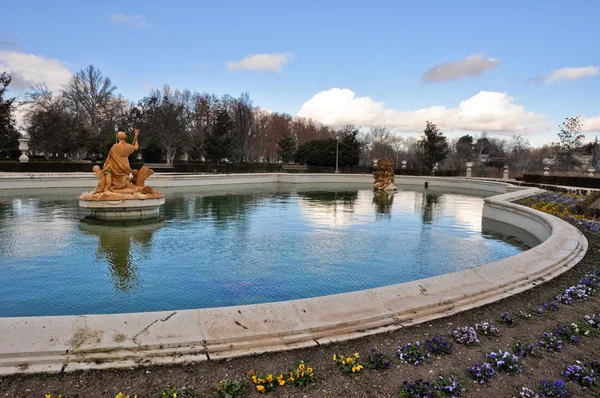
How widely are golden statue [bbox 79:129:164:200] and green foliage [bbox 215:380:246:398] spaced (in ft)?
33.0

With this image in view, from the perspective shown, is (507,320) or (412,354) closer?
(412,354)

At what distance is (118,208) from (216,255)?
569 centimetres

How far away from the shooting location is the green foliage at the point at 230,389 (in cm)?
272

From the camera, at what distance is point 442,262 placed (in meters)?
7.34

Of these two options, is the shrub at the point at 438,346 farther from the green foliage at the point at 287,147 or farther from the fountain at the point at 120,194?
the green foliage at the point at 287,147

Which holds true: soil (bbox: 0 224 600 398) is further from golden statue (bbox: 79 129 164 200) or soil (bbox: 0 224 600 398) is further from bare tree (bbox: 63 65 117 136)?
bare tree (bbox: 63 65 117 136)

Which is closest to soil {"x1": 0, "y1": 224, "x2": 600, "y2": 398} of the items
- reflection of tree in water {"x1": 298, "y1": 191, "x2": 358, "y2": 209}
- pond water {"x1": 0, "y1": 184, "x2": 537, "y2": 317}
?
pond water {"x1": 0, "y1": 184, "x2": 537, "y2": 317}

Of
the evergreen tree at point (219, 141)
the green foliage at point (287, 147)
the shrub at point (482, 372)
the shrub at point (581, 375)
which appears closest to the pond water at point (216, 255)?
the shrub at point (482, 372)

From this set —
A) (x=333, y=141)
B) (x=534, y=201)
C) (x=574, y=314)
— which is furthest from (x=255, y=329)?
(x=333, y=141)

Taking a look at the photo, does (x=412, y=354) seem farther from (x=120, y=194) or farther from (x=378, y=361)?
(x=120, y=194)

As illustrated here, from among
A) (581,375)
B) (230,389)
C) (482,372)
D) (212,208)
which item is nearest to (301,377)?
(230,389)

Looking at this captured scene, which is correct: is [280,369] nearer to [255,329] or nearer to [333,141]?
[255,329]

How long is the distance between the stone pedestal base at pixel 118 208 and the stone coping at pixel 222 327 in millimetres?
8592

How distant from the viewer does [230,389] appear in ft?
9.07
